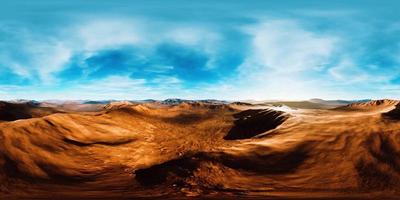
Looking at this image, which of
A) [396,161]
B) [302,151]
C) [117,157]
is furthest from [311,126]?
[117,157]

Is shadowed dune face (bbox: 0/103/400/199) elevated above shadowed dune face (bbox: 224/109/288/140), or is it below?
below

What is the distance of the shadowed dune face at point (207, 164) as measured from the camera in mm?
15477

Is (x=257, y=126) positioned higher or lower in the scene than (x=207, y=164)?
higher

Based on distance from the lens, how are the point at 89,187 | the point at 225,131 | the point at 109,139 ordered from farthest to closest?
1. the point at 225,131
2. the point at 109,139
3. the point at 89,187

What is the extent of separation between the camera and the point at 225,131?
137 feet

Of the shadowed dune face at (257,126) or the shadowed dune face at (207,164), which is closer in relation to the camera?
the shadowed dune face at (207,164)

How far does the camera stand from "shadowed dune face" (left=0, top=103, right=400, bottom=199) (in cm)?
1548

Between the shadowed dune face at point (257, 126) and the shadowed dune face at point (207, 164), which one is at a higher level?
the shadowed dune face at point (257, 126)

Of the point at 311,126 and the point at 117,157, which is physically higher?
the point at 311,126

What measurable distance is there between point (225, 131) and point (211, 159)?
73.7ft

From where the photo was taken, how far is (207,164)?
18688mm

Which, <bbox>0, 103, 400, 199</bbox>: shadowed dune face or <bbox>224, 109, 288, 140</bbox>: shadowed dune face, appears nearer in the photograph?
<bbox>0, 103, 400, 199</bbox>: shadowed dune face

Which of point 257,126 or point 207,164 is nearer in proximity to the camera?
point 207,164

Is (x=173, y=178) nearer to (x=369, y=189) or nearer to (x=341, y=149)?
(x=369, y=189)
